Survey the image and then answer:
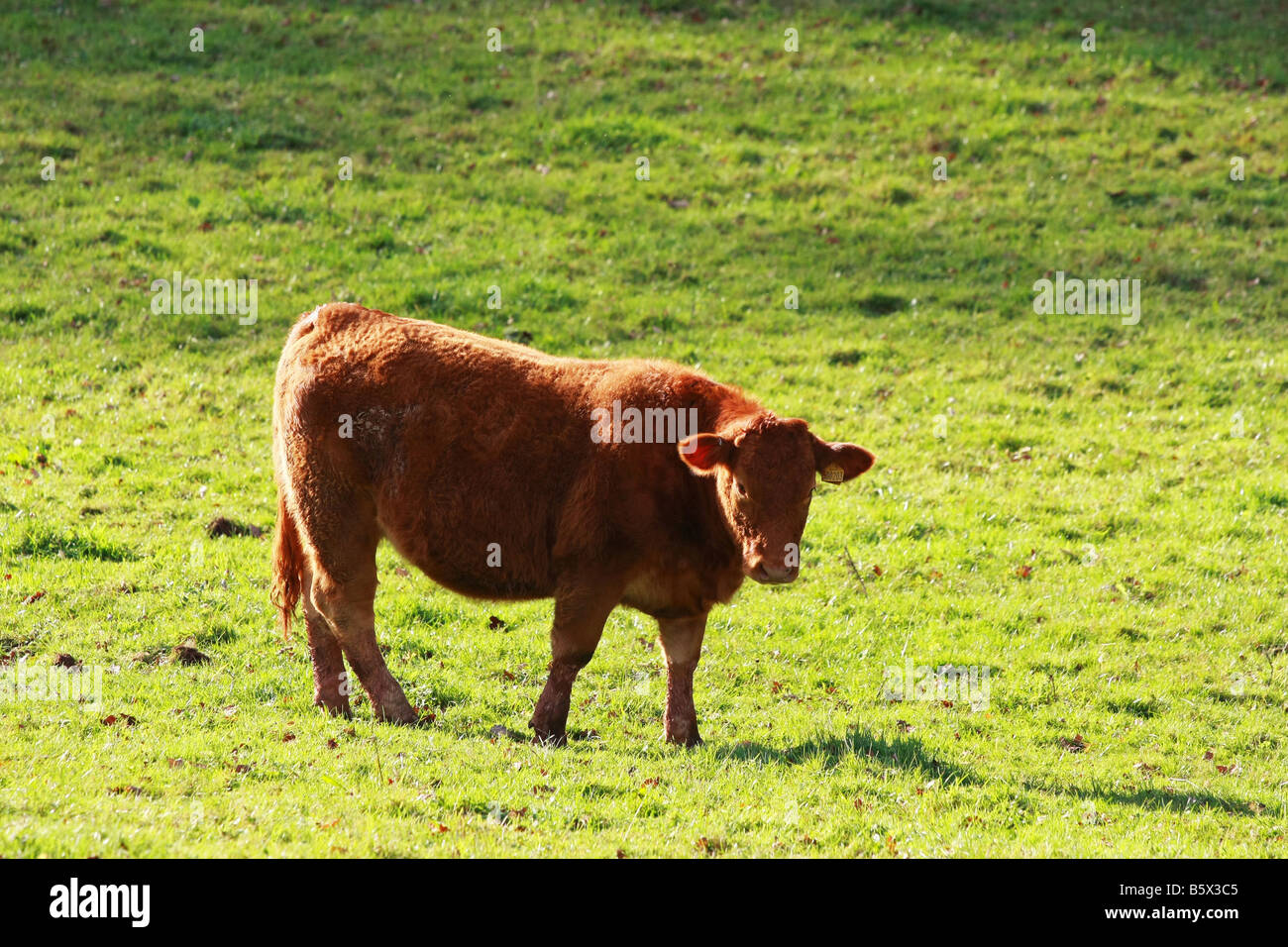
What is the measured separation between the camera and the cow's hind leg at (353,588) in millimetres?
10984

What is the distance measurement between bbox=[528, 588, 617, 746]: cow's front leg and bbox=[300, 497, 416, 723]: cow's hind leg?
48.4 inches

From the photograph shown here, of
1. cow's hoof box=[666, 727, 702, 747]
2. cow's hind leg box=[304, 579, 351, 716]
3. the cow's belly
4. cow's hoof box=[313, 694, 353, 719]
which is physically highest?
the cow's belly

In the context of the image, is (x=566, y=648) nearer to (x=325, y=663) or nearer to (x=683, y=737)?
(x=683, y=737)

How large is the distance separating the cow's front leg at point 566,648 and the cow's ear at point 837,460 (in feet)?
6.44

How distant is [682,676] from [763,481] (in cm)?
201

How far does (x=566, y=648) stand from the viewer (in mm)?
10414

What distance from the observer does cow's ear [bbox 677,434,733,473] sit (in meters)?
9.83

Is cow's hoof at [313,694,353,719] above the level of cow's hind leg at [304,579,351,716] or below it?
below

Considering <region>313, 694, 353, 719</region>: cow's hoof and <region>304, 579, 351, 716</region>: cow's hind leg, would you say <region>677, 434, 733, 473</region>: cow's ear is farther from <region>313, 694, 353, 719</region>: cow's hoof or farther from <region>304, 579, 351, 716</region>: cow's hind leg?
<region>313, 694, 353, 719</region>: cow's hoof

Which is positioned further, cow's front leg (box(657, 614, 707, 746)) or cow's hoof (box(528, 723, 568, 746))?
cow's front leg (box(657, 614, 707, 746))

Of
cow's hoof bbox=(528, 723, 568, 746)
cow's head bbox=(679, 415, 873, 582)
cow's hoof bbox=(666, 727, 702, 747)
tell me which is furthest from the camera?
cow's hoof bbox=(666, 727, 702, 747)

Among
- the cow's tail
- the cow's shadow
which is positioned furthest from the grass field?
the cow's tail

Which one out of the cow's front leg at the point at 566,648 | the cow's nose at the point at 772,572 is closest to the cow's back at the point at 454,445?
the cow's front leg at the point at 566,648

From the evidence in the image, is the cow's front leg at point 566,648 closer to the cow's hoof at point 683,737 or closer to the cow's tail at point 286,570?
the cow's hoof at point 683,737
